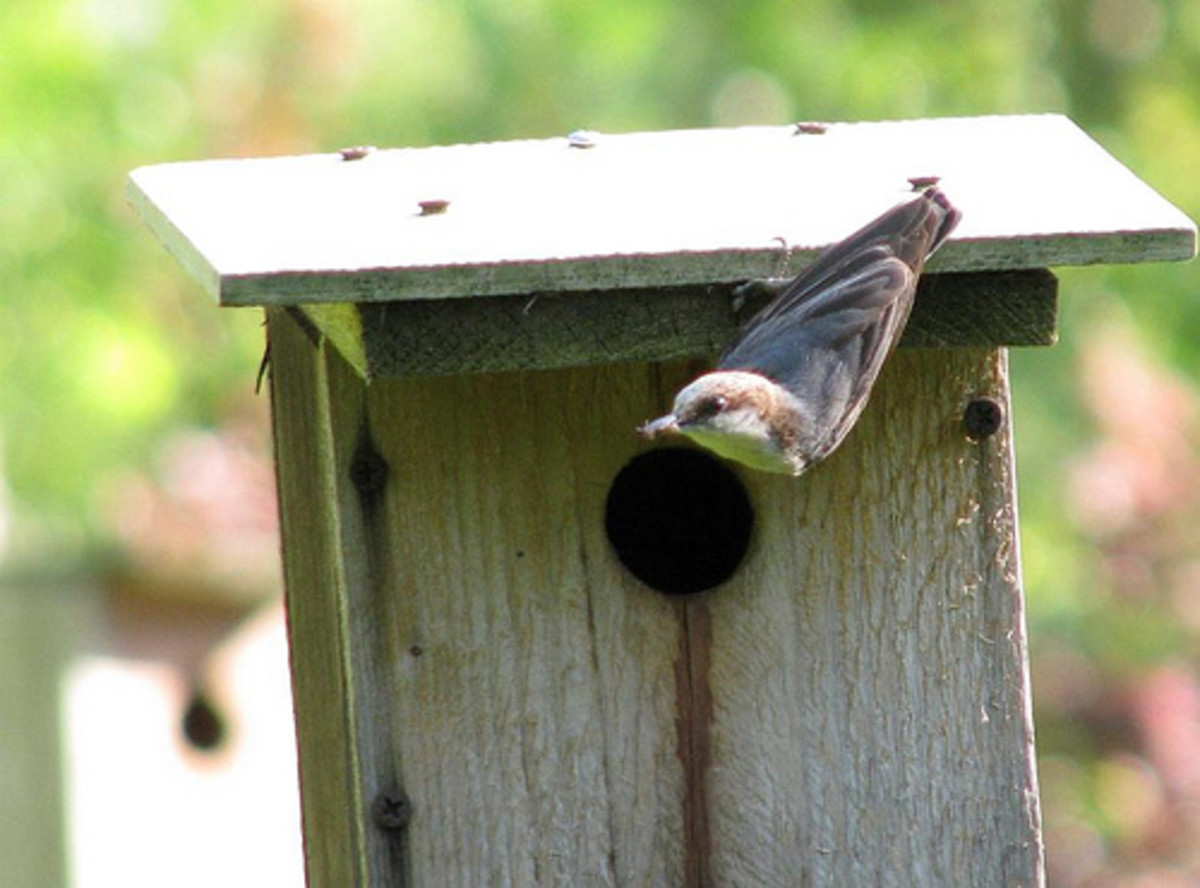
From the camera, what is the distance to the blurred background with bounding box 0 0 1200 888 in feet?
21.2

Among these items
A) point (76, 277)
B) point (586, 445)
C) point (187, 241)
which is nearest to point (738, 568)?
point (586, 445)

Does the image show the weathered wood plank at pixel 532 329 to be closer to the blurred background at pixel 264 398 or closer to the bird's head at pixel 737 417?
the bird's head at pixel 737 417

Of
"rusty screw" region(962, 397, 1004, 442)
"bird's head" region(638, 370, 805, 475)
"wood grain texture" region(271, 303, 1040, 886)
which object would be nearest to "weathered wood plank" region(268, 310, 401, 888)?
"wood grain texture" region(271, 303, 1040, 886)

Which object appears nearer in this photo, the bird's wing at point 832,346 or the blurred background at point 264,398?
the bird's wing at point 832,346

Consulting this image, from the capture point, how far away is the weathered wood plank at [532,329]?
8.12 ft

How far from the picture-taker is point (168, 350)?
27.3ft

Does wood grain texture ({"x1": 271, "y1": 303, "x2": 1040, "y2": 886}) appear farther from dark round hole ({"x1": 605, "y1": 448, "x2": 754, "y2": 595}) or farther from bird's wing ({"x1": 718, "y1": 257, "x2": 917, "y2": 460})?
bird's wing ({"x1": 718, "y1": 257, "x2": 917, "y2": 460})

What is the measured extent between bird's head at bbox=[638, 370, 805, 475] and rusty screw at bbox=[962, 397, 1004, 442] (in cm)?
33

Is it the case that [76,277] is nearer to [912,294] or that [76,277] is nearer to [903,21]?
[903,21]

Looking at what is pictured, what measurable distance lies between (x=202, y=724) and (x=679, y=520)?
3.88 m

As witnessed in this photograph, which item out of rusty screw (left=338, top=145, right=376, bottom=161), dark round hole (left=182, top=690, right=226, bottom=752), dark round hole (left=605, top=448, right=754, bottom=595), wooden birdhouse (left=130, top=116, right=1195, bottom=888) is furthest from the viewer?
dark round hole (left=182, top=690, right=226, bottom=752)

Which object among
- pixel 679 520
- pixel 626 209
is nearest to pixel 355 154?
pixel 626 209

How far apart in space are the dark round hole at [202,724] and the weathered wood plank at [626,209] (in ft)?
11.3

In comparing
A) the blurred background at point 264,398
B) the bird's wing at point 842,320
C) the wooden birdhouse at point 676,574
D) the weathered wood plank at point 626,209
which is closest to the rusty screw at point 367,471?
the wooden birdhouse at point 676,574
